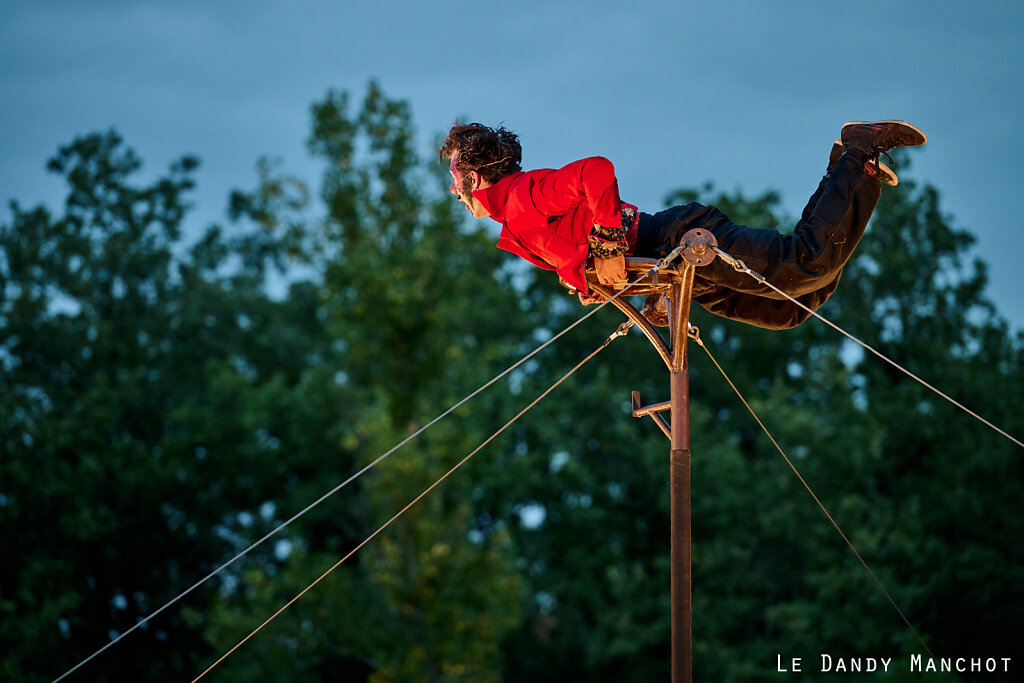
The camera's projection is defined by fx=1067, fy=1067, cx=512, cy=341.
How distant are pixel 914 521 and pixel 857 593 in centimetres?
102

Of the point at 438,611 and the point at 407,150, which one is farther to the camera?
the point at 407,150

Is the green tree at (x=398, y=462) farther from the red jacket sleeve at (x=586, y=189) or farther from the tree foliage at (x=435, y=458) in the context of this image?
the red jacket sleeve at (x=586, y=189)

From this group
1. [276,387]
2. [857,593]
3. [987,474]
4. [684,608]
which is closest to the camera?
[684,608]

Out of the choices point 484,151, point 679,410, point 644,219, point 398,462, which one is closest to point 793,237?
point 644,219

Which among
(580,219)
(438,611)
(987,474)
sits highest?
(987,474)

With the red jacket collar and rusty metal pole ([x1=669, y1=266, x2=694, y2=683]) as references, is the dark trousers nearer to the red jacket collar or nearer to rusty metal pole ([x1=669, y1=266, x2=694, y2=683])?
rusty metal pole ([x1=669, y1=266, x2=694, y2=683])

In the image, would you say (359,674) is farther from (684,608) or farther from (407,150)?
(684,608)

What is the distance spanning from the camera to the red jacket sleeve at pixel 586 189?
2.57 m

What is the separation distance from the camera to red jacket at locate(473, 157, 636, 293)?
2.58 meters

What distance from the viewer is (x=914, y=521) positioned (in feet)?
36.6

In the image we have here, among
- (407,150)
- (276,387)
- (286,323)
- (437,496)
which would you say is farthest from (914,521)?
(286,323)

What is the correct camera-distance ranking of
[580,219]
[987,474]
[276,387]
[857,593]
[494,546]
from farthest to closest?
[276,387] → [987,474] → [857,593] → [494,546] → [580,219]

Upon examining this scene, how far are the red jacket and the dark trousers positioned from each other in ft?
0.36

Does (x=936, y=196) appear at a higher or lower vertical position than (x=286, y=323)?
higher
